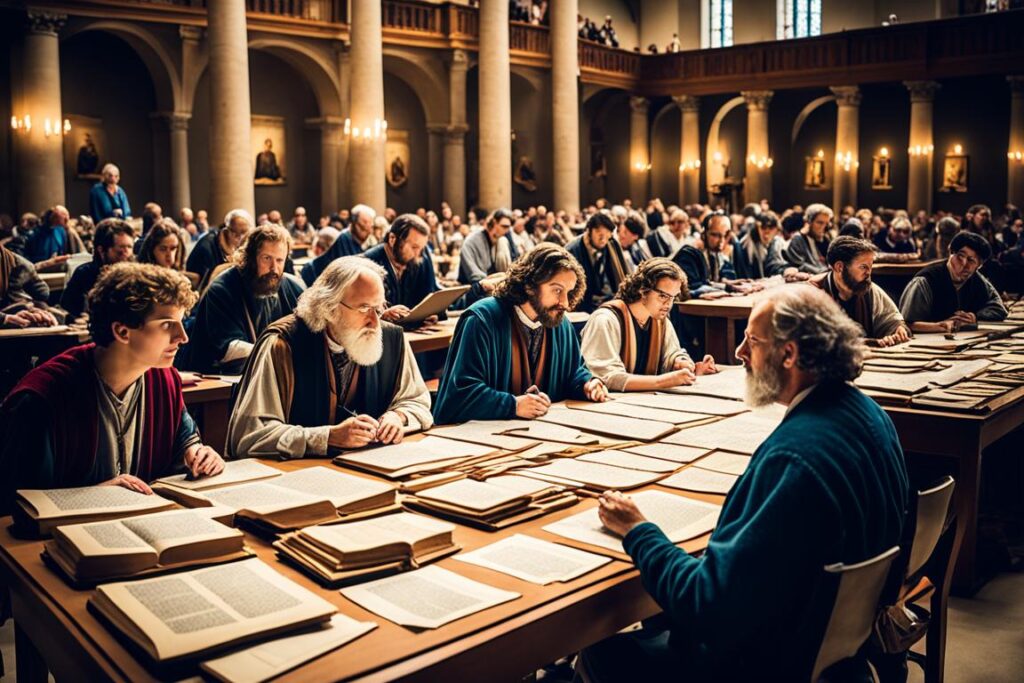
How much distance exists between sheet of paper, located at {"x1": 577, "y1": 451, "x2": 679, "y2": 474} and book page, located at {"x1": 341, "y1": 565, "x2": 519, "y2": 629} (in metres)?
1.17

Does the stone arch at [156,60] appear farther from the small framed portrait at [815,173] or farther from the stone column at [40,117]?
the small framed portrait at [815,173]

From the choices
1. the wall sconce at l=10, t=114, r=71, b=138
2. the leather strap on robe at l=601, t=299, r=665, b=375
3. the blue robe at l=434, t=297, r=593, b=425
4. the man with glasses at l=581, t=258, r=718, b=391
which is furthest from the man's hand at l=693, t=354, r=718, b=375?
the wall sconce at l=10, t=114, r=71, b=138

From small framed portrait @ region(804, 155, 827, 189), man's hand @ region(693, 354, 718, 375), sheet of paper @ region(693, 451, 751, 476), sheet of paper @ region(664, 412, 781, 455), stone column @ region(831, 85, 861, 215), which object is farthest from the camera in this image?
small framed portrait @ region(804, 155, 827, 189)

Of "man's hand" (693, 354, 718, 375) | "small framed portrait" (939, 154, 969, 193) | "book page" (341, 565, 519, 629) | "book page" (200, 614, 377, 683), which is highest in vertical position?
"small framed portrait" (939, 154, 969, 193)

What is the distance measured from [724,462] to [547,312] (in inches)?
58.7

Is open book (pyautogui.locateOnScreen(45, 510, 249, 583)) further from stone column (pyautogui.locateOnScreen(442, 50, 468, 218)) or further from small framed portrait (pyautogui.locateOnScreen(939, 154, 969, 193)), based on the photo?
small framed portrait (pyautogui.locateOnScreen(939, 154, 969, 193))

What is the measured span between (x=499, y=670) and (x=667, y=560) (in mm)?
502

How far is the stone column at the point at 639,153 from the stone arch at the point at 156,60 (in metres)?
13.5

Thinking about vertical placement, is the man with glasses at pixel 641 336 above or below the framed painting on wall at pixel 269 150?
below

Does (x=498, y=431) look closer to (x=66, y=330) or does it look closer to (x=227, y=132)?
(x=66, y=330)

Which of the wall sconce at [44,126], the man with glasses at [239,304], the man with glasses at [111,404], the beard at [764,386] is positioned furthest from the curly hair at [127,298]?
the wall sconce at [44,126]

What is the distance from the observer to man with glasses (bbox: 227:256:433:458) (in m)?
3.94

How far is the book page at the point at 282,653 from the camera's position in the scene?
1.98m

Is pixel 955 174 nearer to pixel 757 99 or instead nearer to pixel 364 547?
pixel 757 99
